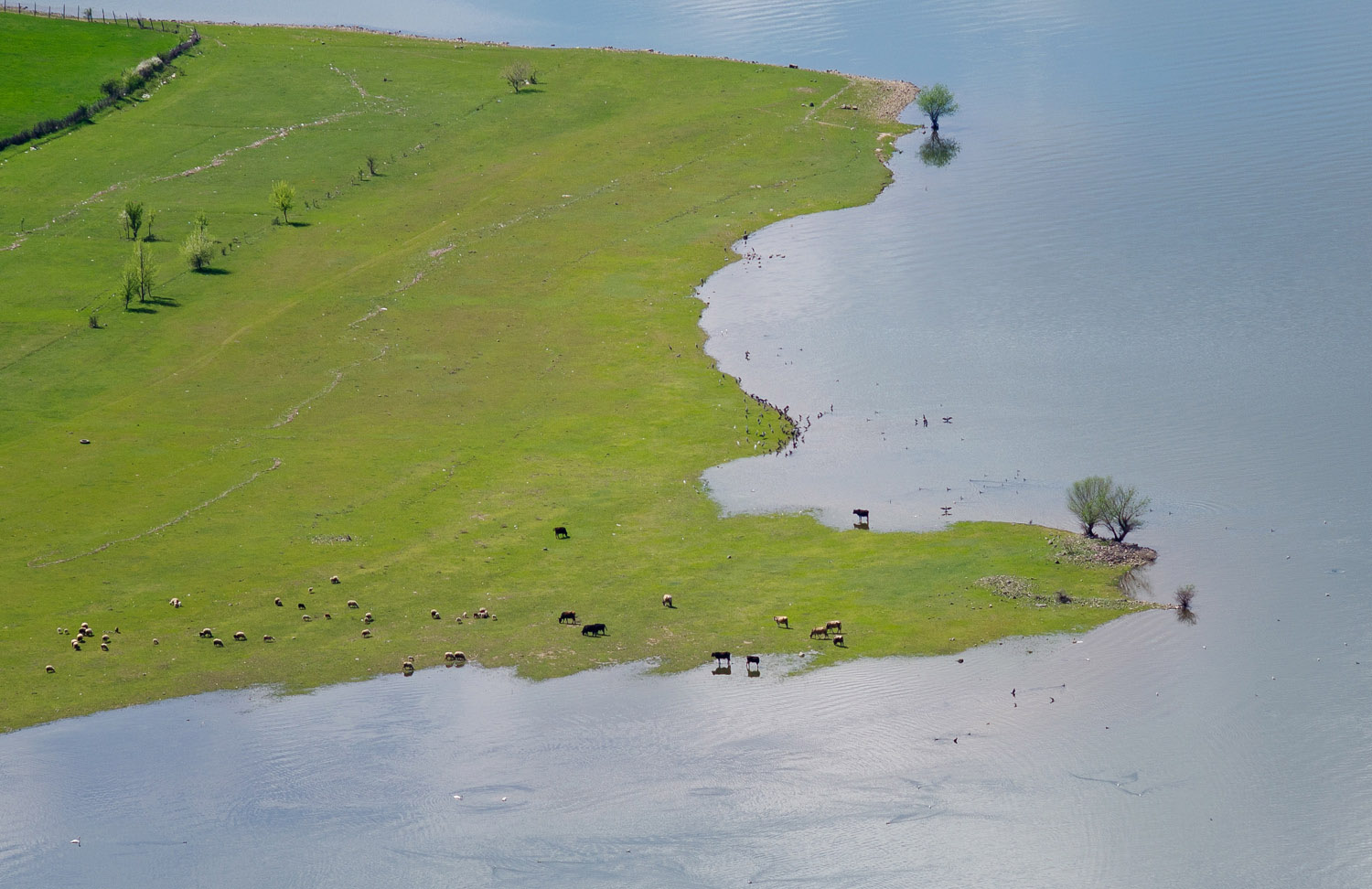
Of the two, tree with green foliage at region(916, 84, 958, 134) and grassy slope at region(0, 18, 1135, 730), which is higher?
tree with green foliage at region(916, 84, 958, 134)

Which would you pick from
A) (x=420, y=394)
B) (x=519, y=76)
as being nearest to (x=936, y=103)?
(x=519, y=76)

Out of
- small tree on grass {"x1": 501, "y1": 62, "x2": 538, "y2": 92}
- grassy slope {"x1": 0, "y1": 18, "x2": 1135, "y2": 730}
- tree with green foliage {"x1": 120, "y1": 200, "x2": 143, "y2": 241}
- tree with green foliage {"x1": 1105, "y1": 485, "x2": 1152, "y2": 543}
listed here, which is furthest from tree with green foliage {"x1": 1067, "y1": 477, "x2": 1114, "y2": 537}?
small tree on grass {"x1": 501, "y1": 62, "x2": 538, "y2": 92}

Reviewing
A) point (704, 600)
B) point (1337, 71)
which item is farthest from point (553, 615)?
point (1337, 71)

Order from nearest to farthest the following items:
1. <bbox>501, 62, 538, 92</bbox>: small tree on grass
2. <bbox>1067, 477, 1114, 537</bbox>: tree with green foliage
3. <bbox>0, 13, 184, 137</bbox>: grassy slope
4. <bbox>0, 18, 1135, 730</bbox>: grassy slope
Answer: <bbox>0, 18, 1135, 730</bbox>: grassy slope < <bbox>1067, 477, 1114, 537</bbox>: tree with green foliage < <bbox>0, 13, 184, 137</bbox>: grassy slope < <bbox>501, 62, 538, 92</bbox>: small tree on grass

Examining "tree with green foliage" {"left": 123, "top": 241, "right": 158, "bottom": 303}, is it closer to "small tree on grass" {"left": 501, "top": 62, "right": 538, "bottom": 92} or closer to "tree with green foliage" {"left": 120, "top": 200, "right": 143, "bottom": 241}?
"tree with green foliage" {"left": 120, "top": 200, "right": 143, "bottom": 241}

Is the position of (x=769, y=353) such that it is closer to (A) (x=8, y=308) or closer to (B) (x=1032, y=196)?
(B) (x=1032, y=196)

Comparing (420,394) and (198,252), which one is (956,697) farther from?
(198,252)

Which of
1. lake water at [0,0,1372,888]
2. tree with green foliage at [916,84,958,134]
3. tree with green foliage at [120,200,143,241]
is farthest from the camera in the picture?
tree with green foliage at [916,84,958,134]
